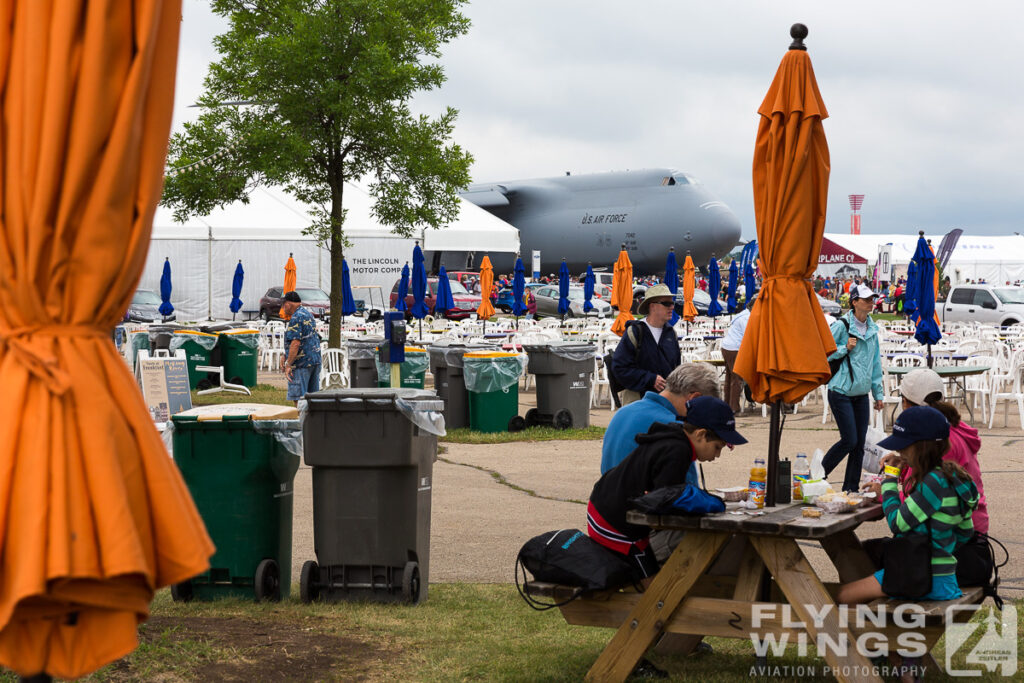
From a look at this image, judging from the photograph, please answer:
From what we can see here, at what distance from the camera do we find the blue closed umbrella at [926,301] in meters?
15.0

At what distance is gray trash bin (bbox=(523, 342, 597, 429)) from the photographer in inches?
544

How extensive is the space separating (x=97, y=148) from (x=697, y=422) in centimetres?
281

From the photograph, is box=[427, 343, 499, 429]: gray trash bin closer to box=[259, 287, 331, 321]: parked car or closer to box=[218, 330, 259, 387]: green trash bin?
box=[218, 330, 259, 387]: green trash bin

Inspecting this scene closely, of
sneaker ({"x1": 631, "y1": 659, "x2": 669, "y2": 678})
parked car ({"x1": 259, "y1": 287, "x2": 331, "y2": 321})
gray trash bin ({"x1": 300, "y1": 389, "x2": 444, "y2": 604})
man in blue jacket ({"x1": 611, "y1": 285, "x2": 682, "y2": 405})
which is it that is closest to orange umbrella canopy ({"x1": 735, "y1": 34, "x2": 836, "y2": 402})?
sneaker ({"x1": 631, "y1": 659, "x2": 669, "y2": 678})

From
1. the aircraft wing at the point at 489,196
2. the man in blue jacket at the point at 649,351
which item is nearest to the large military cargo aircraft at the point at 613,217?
the aircraft wing at the point at 489,196

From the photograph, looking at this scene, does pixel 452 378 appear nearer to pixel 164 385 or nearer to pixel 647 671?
pixel 164 385

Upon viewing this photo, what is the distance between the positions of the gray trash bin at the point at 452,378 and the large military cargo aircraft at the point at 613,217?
129 ft

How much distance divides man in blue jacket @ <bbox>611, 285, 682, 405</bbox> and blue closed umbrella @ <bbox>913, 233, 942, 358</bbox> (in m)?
7.50

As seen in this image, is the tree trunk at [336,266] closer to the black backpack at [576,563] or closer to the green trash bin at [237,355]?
the green trash bin at [237,355]

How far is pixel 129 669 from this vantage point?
196 inches

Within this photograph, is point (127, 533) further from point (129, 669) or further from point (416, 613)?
point (416, 613)

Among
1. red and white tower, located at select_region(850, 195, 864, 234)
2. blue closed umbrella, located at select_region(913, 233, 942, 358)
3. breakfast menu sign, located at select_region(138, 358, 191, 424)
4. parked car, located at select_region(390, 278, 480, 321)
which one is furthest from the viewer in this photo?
red and white tower, located at select_region(850, 195, 864, 234)

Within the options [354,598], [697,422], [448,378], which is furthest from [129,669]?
[448,378]

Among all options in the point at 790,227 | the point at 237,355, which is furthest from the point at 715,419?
the point at 237,355
